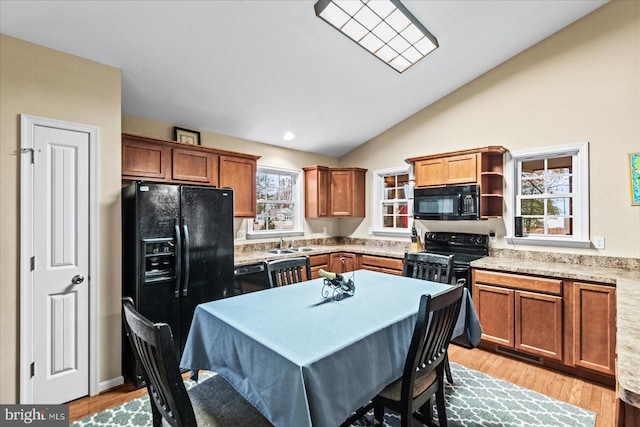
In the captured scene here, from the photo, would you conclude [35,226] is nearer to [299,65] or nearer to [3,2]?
[3,2]

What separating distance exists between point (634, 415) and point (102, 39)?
11.4 feet

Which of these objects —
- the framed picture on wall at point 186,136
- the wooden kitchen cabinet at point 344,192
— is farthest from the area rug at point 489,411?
the wooden kitchen cabinet at point 344,192

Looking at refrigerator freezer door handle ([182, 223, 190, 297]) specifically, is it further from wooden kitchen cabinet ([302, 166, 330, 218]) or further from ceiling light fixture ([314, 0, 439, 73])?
wooden kitchen cabinet ([302, 166, 330, 218])

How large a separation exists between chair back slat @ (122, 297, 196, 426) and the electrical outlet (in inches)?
149

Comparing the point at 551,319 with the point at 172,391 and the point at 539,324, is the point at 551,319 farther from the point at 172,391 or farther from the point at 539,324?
the point at 172,391

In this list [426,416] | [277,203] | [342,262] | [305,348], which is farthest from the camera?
[277,203]

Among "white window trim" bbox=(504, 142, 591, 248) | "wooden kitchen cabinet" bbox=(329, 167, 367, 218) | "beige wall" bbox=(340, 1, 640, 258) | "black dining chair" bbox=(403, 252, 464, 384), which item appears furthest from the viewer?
"wooden kitchen cabinet" bbox=(329, 167, 367, 218)

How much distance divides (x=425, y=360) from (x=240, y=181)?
291cm

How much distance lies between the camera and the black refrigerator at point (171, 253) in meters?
2.54

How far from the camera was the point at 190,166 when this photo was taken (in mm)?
3352

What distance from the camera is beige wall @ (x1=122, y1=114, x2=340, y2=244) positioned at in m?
3.29

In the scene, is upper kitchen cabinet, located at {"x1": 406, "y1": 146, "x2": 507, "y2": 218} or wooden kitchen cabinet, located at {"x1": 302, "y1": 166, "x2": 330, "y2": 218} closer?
upper kitchen cabinet, located at {"x1": 406, "y1": 146, "x2": 507, "y2": 218}

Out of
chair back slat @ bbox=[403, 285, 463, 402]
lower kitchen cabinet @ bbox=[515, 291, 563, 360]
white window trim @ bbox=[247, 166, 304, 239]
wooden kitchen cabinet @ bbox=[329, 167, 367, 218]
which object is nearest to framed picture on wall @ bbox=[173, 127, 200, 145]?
white window trim @ bbox=[247, 166, 304, 239]

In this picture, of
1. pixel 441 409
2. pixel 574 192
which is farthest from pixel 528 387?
pixel 574 192
